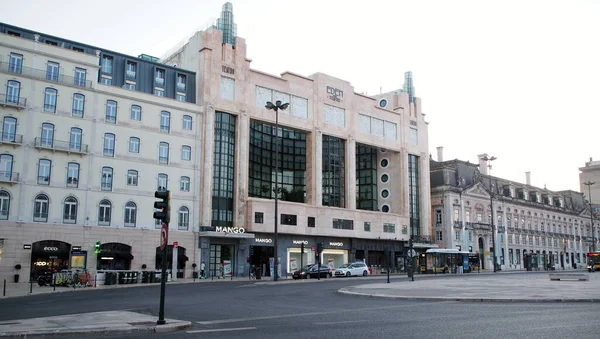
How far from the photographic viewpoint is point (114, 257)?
50.0 meters

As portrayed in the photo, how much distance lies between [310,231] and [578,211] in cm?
8010

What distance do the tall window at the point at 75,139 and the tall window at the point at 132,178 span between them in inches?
207

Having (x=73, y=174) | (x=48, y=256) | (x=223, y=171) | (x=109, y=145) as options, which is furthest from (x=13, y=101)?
(x=223, y=171)

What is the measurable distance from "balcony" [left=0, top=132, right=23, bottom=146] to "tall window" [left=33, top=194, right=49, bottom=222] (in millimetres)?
4764

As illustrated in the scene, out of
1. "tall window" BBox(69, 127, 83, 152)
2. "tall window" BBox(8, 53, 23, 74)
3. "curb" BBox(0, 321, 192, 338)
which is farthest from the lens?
"tall window" BBox(69, 127, 83, 152)

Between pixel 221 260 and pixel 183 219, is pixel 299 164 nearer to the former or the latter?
pixel 221 260

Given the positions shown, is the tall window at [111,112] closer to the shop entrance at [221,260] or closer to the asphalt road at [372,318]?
the shop entrance at [221,260]

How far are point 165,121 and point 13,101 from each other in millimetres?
14218

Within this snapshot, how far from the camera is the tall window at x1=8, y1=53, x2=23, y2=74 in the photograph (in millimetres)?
46219

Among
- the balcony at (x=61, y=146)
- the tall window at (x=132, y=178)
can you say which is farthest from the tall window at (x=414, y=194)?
the balcony at (x=61, y=146)

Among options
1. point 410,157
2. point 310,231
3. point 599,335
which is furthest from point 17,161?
point 410,157

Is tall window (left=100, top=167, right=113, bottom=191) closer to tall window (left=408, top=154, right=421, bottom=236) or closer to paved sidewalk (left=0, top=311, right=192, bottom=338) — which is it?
paved sidewalk (left=0, top=311, right=192, bottom=338)

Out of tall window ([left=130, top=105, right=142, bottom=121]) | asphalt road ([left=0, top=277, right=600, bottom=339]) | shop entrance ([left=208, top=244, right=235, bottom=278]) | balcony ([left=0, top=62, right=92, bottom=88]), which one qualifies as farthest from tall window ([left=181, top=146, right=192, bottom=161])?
asphalt road ([left=0, top=277, right=600, bottom=339])

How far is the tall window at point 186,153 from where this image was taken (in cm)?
5659
